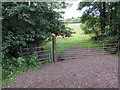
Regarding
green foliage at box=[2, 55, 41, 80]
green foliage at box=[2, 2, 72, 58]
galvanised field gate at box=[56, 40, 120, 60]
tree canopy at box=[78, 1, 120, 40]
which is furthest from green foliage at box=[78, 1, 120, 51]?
green foliage at box=[2, 55, 41, 80]

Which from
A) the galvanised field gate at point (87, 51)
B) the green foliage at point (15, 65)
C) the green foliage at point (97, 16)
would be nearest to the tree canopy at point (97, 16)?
the green foliage at point (97, 16)

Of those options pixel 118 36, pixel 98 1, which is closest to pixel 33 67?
pixel 118 36

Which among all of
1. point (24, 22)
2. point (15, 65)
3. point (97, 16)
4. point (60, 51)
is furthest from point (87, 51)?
point (97, 16)

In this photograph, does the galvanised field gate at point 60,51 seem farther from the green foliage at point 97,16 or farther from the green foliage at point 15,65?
the green foliage at point 97,16

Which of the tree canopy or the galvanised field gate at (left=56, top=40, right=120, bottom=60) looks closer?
the galvanised field gate at (left=56, top=40, right=120, bottom=60)

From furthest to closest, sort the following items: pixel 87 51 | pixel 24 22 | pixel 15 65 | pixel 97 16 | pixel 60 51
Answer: pixel 97 16 < pixel 87 51 < pixel 60 51 < pixel 15 65 < pixel 24 22

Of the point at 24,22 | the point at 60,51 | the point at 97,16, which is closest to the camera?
the point at 24,22

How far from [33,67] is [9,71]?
980 millimetres

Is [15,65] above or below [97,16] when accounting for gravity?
below

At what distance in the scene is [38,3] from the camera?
3.94 m

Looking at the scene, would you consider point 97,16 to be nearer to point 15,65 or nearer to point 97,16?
point 97,16

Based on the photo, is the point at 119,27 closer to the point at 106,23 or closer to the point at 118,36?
the point at 118,36

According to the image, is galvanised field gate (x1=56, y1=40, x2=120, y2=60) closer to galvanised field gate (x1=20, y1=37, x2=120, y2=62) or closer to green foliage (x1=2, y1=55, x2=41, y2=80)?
galvanised field gate (x1=20, y1=37, x2=120, y2=62)

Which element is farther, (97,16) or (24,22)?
(97,16)
